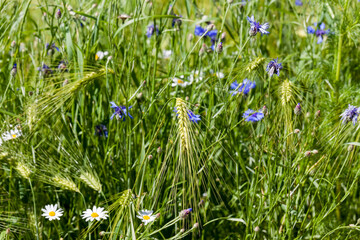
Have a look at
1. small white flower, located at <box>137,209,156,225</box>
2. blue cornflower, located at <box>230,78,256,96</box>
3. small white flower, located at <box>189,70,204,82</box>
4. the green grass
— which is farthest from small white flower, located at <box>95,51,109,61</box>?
small white flower, located at <box>137,209,156,225</box>

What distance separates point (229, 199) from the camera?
196cm

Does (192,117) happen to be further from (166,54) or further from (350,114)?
(166,54)

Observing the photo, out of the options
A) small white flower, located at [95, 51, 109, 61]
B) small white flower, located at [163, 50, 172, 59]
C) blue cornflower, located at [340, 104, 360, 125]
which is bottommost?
small white flower, located at [163, 50, 172, 59]

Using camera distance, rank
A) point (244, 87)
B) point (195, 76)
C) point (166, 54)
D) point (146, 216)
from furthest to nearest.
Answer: point (166, 54) → point (195, 76) → point (146, 216) → point (244, 87)

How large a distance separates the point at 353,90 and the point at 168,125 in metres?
0.74

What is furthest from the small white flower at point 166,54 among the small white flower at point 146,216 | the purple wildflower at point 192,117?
the small white flower at point 146,216

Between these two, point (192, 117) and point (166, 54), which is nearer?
point (192, 117)

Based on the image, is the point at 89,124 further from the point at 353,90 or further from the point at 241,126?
the point at 353,90

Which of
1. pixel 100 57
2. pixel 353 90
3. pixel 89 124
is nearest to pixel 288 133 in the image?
pixel 353 90

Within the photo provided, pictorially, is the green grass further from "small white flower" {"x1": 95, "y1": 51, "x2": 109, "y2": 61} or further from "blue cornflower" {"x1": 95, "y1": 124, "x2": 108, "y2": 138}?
"small white flower" {"x1": 95, "y1": 51, "x2": 109, "y2": 61}

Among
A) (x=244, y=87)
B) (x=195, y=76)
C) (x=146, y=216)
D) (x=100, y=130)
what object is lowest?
(x=146, y=216)

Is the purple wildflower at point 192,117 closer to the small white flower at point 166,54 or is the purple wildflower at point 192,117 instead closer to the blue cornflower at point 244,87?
the blue cornflower at point 244,87

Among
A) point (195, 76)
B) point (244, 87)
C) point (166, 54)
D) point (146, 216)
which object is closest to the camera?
point (244, 87)

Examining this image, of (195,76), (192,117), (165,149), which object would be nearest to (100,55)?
(195,76)
